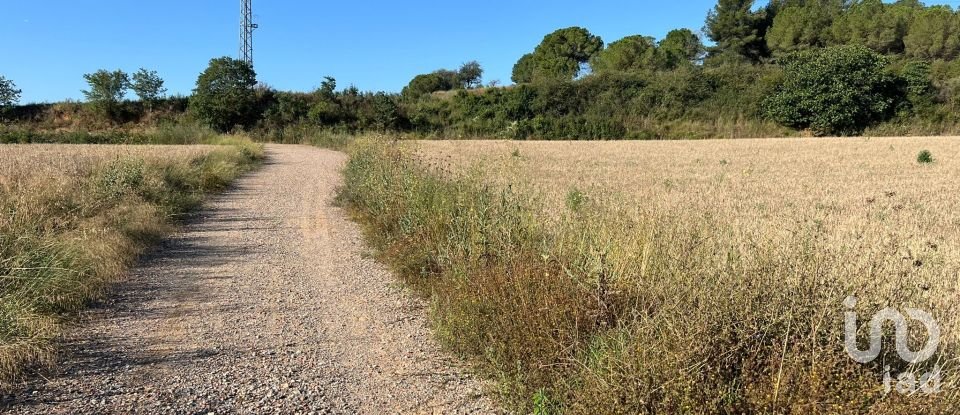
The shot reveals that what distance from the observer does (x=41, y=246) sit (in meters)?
5.23

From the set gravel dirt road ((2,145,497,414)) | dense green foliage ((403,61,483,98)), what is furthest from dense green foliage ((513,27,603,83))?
gravel dirt road ((2,145,497,414))

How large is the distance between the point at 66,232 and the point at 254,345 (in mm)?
3924

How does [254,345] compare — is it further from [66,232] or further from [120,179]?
[120,179]

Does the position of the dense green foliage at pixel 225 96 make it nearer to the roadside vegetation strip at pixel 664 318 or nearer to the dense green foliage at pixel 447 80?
the dense green foliage at pixel 447 80

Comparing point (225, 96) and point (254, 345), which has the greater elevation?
point (225, 96)

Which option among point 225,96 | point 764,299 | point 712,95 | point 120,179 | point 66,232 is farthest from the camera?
point 712,95

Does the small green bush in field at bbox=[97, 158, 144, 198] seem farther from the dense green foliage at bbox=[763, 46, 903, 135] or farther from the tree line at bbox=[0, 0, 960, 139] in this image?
the dense green foliage at bbox=[763, 46, 903, 135]

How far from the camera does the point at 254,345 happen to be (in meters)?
4.14

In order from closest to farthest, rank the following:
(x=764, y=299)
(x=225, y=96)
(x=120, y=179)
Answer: (x=764, y=299)
(x=120, y=179)
(x=225, y=96)

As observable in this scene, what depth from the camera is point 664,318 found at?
2.95 meters

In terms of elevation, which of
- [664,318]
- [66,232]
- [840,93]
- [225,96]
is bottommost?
[66,232]

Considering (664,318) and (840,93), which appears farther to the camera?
(840,93)

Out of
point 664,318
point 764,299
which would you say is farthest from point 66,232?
point 764,299

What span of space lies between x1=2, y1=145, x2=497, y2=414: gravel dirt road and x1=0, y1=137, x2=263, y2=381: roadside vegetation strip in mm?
228
